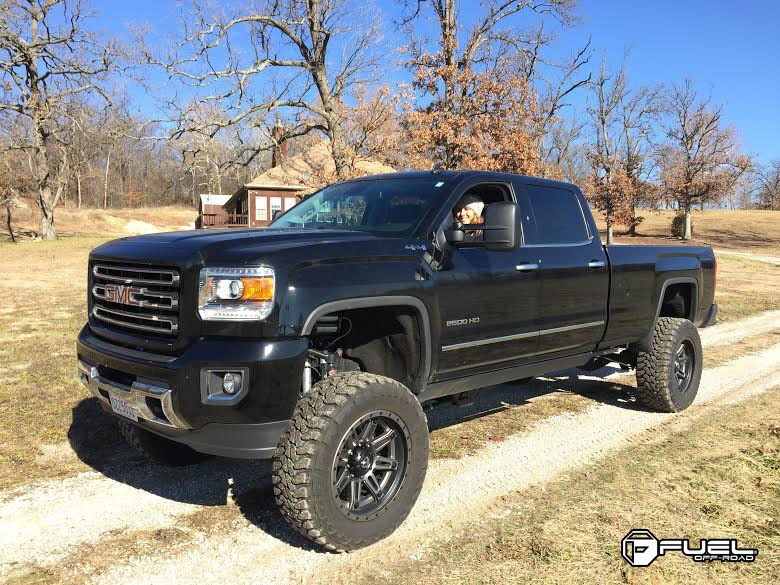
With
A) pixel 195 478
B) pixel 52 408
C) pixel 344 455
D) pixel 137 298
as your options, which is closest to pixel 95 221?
pixel 52 408

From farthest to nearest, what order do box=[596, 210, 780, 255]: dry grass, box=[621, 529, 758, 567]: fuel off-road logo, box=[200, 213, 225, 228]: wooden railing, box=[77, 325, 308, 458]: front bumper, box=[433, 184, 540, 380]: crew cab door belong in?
box=[200, 213, 225, 228]: wooden railing
box=[596, 210, 780, 255]: dry grass
box=[433, 184, 540, 380]: crew cab door
box=[621, 529, 758, 567]: fuel off-road logo
box=[77, 325, 308, 458]: front bumper

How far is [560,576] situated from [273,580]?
1.43 metres

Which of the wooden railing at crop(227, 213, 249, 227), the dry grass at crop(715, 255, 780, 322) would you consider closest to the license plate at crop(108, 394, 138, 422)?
the dry grass at crop(715, 255, 780, 322)

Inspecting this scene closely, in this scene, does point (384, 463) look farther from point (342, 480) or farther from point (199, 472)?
point (199, 472)

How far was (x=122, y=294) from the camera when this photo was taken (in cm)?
340

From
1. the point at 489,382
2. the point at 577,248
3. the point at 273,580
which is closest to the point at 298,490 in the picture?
the point at 273,580

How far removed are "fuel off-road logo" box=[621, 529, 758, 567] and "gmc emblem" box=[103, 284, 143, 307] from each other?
2999 mm

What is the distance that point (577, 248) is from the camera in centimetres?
495

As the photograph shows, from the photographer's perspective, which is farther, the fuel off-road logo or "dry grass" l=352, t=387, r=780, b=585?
the fuel off-road logo

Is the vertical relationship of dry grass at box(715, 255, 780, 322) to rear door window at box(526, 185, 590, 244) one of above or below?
below

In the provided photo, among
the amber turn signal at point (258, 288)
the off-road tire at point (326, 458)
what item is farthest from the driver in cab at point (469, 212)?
the amber turn signal at point (258, 288)

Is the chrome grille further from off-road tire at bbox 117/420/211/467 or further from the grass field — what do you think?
the grass field

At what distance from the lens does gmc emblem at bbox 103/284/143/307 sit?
Result: 332 centimetres

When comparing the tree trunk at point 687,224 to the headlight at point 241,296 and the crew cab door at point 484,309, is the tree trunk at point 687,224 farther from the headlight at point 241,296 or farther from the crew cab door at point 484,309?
the headlight at point 241,296
